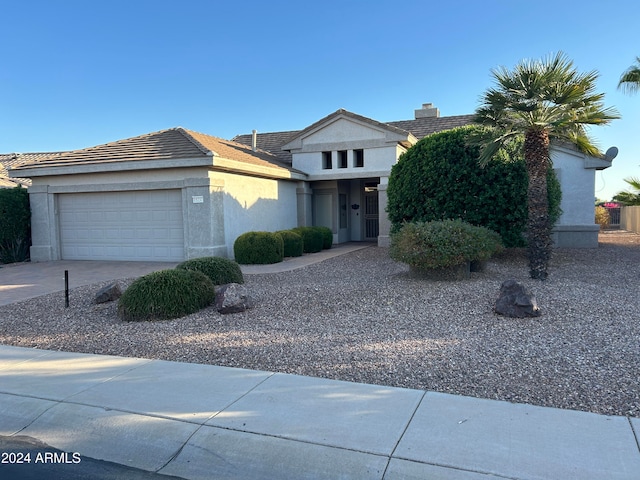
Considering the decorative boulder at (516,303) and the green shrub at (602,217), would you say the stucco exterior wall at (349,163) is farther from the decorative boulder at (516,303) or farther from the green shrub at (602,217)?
the green shrub at (602,217)

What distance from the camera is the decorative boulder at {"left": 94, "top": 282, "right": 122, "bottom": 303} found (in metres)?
9.23

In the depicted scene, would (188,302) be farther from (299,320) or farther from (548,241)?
(548,241)

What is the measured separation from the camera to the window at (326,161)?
20.9m

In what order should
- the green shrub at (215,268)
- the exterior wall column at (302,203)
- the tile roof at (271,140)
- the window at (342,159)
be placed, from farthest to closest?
the tile roof at (271,140) < the exterior wall column at (302,203) < the window at (342,159) < the green shrub at (215,268)

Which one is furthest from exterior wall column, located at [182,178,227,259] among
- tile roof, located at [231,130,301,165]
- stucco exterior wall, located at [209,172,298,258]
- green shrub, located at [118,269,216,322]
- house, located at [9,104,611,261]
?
tile roof, located at [231,130,301,165]

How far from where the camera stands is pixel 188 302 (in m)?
8.28

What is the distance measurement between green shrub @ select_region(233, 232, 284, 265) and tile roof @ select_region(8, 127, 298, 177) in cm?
264

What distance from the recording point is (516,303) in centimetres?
734

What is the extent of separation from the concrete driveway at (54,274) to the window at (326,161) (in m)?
8.18

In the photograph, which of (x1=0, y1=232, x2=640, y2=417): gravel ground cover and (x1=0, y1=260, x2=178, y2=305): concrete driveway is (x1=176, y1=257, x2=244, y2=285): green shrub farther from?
(x1=0, y1=260, x2=178, y2=305): concrete driveway

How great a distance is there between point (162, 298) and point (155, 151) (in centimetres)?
911

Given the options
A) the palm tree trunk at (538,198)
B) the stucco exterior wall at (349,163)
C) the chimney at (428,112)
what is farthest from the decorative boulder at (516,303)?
the chimney at (428,112)

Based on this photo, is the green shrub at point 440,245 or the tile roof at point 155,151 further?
the tile roof at point 155,151

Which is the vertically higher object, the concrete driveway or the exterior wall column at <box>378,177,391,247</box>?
the exterior wall column at <box>378,177,391,247</box>
